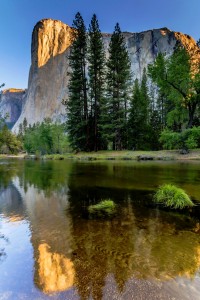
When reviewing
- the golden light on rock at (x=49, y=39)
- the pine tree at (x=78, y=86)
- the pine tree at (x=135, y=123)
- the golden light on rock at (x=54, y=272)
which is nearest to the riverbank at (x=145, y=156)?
the pine tree at (x=78, y=86)

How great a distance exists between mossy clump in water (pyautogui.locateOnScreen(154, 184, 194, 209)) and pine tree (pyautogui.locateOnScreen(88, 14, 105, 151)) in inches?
1111

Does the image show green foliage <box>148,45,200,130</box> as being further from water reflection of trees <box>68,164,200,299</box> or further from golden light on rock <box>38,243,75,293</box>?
golden light on rock <box>38,243,75,293</box>

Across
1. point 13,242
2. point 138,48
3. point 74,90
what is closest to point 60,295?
point 13,242

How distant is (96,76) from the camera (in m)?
37.8

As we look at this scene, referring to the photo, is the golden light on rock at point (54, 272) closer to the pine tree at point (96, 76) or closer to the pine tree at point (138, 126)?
the pine tree at point (96, 76)

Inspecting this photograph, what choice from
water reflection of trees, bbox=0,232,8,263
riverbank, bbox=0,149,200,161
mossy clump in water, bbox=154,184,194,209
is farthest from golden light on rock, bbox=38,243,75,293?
riverbank, bbox=0,149,200,161

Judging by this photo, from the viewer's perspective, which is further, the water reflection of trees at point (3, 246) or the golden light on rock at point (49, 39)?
the golden light on rock at point (49, 39)

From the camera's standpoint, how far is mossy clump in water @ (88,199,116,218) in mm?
7137

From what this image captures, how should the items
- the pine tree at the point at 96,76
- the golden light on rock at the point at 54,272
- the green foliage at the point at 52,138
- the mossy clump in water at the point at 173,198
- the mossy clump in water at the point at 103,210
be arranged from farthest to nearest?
the green foliage at the point at 52,138 < the pine tree at the point at 96,76 < the mossy clump in water at the point at 173,198 < the mossy clump in water at the point at 103,210 < the golden light on rock at the point at 54,272

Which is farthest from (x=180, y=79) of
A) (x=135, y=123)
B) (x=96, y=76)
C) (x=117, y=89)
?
(x=96, y=76)

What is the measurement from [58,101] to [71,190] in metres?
135

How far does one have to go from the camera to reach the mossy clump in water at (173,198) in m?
7.99

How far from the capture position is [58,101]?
141m

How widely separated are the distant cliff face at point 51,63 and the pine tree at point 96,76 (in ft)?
300
